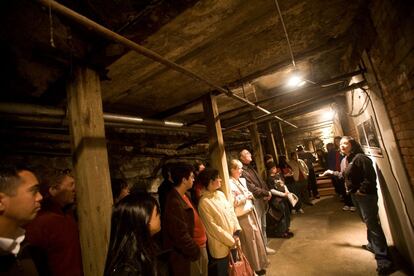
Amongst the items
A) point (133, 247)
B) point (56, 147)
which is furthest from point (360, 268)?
point (56, 147)

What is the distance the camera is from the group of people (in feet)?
4.97

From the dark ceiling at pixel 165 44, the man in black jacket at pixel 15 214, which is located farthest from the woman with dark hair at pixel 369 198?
the man in black jacket at pixel 15 214

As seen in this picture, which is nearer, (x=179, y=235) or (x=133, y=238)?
(x=133, y=238)

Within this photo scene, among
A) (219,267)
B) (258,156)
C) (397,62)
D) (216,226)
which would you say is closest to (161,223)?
(216,226)

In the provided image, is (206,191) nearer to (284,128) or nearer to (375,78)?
(375,78)

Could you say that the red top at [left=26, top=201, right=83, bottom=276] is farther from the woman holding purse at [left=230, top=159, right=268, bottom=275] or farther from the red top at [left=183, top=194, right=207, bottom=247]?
the woman holding purse at [left=230, top=159, right=268, bottom=275]

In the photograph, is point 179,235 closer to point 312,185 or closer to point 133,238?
point 133,238

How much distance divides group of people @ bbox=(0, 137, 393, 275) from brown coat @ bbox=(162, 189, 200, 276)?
0.01 metres

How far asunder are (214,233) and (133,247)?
1.68m

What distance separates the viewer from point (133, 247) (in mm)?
1557

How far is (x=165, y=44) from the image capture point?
2.41m

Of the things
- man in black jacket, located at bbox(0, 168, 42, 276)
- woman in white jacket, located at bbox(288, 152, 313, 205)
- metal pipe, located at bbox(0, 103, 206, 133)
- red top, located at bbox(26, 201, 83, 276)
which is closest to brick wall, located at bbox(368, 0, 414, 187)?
man in black jacket, located at bbox(0, 168, 42, 276)

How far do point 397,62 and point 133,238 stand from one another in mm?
2919

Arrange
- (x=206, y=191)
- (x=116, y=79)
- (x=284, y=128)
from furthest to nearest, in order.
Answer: (x=284, y=128) → (x=206, y=191) → (x=116, y=79)
